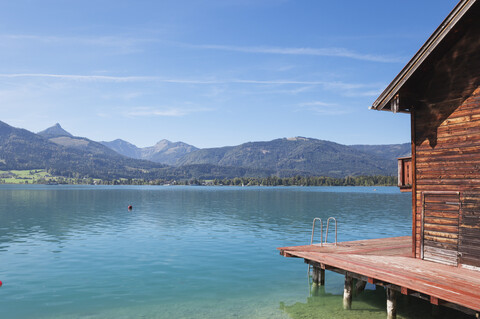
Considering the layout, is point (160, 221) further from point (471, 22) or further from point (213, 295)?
point (471, 22)

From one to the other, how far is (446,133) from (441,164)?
1304 millimetres

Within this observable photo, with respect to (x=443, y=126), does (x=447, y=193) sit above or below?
below

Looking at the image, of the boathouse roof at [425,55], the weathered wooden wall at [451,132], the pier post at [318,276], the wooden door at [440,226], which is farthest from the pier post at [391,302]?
the boathouse roof at [425,55]

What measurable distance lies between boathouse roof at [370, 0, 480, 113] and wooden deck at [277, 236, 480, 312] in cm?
A: 674

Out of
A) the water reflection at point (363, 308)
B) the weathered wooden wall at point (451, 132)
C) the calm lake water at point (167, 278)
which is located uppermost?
the weathered wooden wall at point (451, 132)

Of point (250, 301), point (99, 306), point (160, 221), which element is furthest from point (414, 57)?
point (160, 221)

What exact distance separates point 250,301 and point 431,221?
9.50 meters

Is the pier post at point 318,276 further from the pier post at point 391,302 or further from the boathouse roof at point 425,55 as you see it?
the boathouse roof at point 425,55

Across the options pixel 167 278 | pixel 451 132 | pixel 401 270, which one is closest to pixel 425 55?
pixel 451 132

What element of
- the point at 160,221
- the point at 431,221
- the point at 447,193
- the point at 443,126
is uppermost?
the point at 443,126

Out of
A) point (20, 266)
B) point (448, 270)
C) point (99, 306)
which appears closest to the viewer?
point (448, 270)

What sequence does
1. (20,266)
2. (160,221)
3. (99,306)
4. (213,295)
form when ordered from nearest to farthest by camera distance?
(99,306) → (213,295) → (20,266) → (160,221)

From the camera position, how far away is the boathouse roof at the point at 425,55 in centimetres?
1509

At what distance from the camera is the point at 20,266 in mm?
27922
